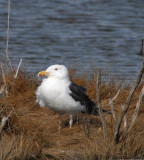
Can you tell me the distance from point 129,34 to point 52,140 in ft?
31.8

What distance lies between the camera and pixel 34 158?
4828mm

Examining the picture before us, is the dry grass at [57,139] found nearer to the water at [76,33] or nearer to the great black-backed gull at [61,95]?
the great black-backed gull at [61,95]

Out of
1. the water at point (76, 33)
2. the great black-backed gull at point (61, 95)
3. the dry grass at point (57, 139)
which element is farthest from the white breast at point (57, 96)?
the water at point (76, 33)

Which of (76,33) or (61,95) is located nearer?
(61,95)

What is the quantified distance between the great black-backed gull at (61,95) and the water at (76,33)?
279 centimetres

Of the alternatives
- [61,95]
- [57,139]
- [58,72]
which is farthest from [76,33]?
[57,139]

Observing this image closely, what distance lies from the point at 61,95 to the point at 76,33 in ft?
28.7

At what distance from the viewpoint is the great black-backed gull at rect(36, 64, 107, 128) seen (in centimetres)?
596

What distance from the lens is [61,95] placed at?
596 centimetres

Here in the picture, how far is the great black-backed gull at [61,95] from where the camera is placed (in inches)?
235

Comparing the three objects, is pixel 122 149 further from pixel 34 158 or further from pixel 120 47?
pixel 120 47

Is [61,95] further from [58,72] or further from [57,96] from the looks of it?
[58,72]

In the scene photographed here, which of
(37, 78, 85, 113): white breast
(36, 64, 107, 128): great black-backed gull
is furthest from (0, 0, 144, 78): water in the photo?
(37, 78, 85, 113): white breast

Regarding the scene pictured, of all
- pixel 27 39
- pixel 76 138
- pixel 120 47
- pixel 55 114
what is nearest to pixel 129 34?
pixel 120 47
